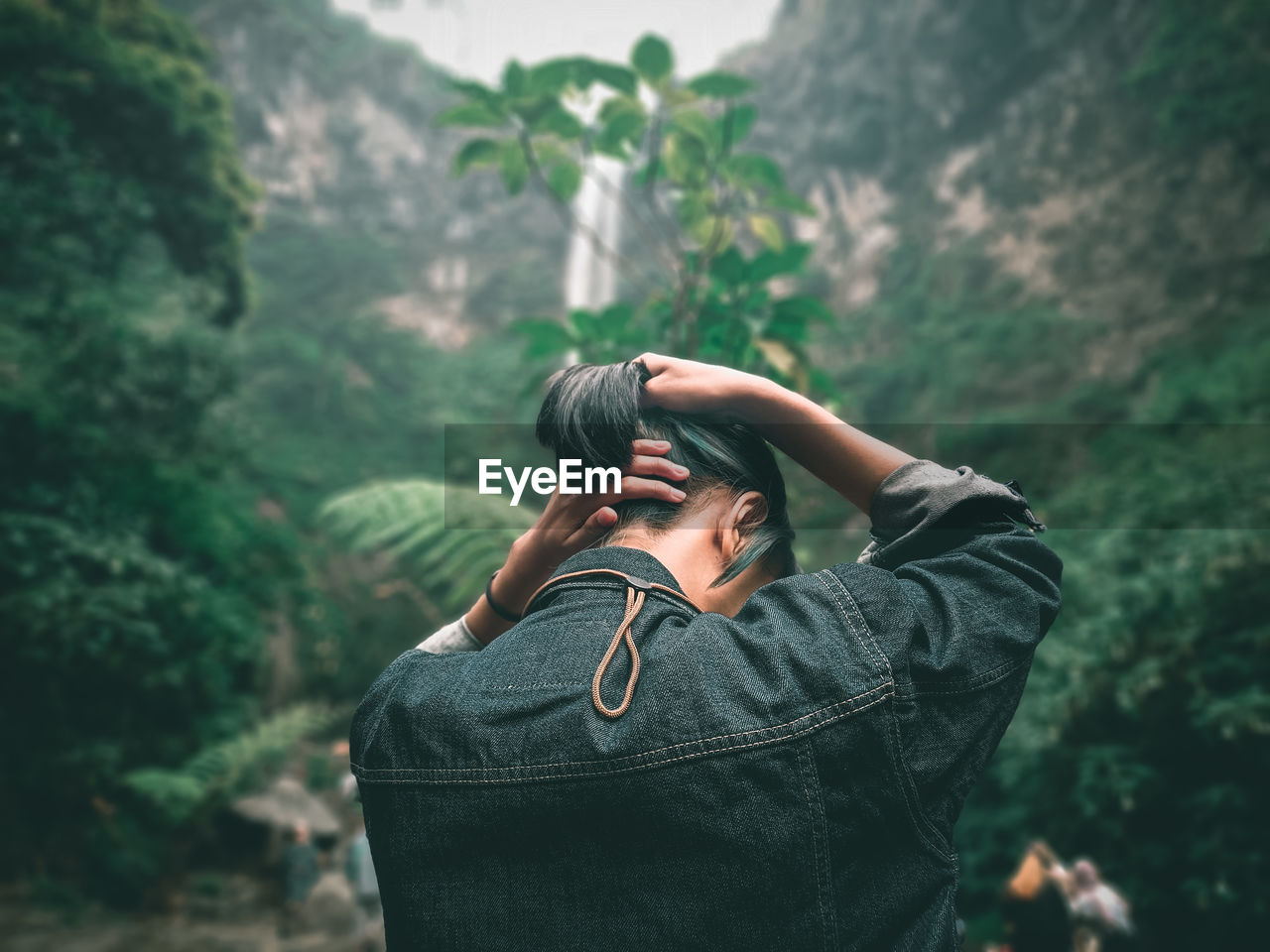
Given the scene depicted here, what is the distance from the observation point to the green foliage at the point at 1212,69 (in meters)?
8.48

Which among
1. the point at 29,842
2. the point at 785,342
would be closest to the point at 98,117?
the point at 29,842

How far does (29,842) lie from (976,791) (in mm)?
7244

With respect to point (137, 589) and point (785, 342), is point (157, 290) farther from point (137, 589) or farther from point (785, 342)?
point (785, 342)

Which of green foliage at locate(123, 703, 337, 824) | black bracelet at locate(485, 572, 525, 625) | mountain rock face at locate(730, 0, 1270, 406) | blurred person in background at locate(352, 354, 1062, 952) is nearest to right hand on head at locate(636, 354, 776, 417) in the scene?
blurred person in background at locate(352, 354, 1062, 952)

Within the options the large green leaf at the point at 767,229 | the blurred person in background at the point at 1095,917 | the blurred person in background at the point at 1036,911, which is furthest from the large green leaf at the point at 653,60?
the blurred person in background at the point at 1095,917

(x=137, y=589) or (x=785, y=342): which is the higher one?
(x=785, y=342)

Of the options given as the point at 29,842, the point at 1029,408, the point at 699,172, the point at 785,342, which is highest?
the point at 699,172

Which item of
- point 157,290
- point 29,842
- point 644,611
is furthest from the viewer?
point 157,290

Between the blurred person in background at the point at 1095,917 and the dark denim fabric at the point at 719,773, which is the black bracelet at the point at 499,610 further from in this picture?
the blurred person in background at the point at 1095,917

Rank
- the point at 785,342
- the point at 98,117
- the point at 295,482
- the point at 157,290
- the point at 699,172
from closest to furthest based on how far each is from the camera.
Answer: the point at 785,342 < the point at 699,172 < the point at 98,117 < the point at 157,290 < the point at 295,482

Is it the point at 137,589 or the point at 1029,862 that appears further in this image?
the point at 137,589

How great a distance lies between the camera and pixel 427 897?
2.27ft

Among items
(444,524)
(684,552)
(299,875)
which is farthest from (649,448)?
(299,875)

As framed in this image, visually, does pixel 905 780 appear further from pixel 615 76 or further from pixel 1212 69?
pixel 1212 69
